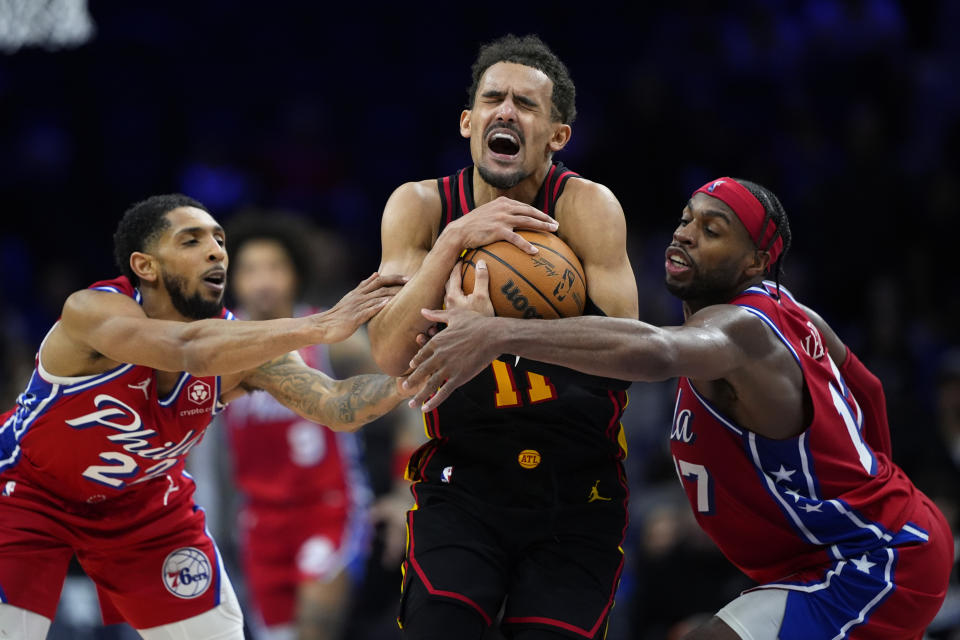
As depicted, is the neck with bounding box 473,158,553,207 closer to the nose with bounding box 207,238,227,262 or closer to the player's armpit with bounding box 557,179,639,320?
the player's armpit with bounding box 557,179,639,320

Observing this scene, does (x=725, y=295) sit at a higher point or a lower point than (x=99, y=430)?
Answer: higher

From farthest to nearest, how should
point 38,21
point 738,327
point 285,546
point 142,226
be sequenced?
point 285,546
point 38,21
point 142,226
point 738,327

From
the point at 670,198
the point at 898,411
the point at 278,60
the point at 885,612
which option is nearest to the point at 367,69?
the point at 278,60

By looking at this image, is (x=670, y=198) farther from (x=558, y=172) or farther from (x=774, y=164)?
(x=558, y=172)

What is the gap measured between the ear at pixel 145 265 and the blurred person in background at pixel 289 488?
2.18m

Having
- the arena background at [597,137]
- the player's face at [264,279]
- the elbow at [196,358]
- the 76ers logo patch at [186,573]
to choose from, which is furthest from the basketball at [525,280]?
the arena background at [597,137]

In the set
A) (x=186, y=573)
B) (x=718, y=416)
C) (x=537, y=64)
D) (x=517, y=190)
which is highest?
(x=537, y=64)

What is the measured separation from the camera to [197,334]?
4191mm

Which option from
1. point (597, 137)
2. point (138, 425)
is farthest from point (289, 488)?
point (597, 137)

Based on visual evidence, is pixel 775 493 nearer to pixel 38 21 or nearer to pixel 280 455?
pixel 280 455

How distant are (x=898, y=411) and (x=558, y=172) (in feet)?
14.3

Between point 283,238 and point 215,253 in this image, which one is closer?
point 215,253

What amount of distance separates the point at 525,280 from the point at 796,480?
1.22m

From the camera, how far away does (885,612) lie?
3.96m
